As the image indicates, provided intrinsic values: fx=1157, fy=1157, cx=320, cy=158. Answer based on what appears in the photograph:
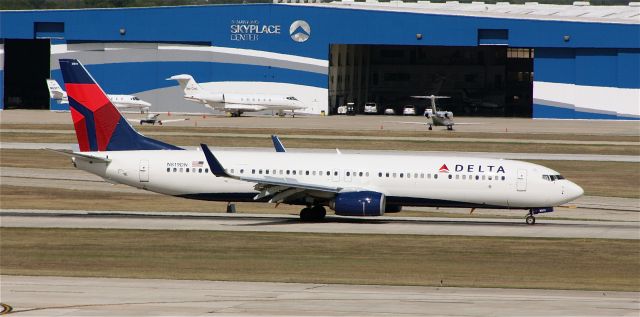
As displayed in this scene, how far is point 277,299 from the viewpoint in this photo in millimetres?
31641

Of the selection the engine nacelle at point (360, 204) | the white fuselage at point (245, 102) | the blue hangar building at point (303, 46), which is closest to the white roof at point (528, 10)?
the blue hangar building at point (303, 46)

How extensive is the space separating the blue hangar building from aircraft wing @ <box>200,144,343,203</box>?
3442 inches

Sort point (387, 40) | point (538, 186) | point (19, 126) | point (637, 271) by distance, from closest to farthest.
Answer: point (637, 271) < point (538, 186) < point (19, 126) < point (387, 40)

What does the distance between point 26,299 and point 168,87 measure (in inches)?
4474

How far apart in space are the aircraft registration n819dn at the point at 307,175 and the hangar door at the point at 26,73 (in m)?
99.4

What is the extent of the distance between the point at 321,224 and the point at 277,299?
18800mm

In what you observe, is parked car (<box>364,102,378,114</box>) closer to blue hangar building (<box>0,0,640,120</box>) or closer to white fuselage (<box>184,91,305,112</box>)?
blue hangar building (<box>0,0,640,120</box>)

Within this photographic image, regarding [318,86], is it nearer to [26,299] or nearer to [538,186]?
[538,186]

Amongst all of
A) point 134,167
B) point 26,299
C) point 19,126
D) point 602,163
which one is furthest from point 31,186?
point 19,126

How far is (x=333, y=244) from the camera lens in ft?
145

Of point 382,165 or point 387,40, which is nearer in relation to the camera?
point 382,165

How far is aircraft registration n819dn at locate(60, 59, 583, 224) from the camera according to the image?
A: 5022cm

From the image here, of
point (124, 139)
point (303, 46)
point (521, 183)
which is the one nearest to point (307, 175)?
point (124, 139)

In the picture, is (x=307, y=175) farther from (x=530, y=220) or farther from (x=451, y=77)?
(x=451, y=77)
